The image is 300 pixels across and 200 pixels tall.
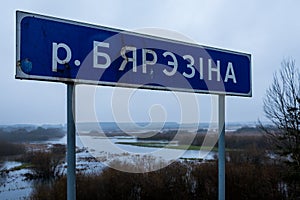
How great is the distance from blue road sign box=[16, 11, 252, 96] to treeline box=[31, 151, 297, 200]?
533cm

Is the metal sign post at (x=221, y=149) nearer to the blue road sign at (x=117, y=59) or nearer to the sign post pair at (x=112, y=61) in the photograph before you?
the sign post pair at (x=112, y=61)

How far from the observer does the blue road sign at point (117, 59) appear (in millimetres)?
1291

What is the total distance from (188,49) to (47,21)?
874 millimetres

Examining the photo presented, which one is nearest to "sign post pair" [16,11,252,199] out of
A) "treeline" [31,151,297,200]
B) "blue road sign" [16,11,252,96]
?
"blue road sign" [16,11,252,96]

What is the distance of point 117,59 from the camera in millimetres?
1535

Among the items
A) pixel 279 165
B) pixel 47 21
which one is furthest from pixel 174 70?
pixel 279 165

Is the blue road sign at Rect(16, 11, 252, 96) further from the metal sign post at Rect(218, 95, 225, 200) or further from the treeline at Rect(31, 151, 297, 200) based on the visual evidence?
the treeline at Rect(31, 151, 297, 200)

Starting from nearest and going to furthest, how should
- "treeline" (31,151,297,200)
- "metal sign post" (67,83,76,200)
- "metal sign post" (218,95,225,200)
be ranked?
"metal sign post" (67,83,76,200) < "metal sign post" (218,95,225,200) < "treeline" (31,151,297,200)

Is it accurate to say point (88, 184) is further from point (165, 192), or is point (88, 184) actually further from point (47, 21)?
point (47, 21)

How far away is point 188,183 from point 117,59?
8324 mm

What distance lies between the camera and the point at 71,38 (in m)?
1.40

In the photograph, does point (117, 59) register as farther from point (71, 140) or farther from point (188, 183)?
point (188, 183)

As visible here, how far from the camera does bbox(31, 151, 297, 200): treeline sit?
24.1 ft

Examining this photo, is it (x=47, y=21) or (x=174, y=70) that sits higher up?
(x=47, y=21)
